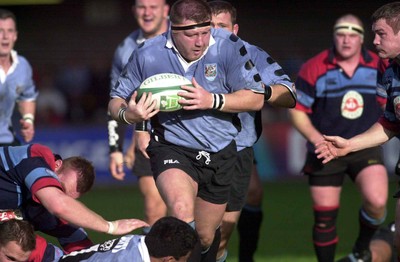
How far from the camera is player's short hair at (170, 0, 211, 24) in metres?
6.82

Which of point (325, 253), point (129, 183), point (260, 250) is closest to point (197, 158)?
point (325, 253)

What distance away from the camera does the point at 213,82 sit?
7.09 metres

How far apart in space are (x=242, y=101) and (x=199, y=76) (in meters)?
0.36

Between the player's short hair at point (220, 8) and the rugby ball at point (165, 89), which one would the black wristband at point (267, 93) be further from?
the player's short hair at point (220, 8)

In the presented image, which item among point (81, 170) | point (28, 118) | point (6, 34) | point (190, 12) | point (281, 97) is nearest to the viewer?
point (81, 170)

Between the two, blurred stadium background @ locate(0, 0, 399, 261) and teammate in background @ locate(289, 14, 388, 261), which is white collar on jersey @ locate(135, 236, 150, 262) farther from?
blurred stadium background @ locate(0, 0, 399, 261)

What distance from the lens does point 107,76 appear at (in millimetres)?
17359

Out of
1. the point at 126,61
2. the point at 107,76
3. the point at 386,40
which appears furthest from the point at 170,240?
the point at 107,76

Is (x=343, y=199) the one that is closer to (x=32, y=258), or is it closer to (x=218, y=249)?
(x=218, y=249)

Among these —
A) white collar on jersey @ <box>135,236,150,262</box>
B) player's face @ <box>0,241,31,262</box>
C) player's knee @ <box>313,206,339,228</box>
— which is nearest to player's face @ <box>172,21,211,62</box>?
white collar on jersey @ <box>135,236,150,262</box>

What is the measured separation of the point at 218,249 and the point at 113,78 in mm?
2121

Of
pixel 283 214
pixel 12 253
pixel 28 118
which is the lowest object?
pixel 283 214

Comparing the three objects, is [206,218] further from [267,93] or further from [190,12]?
[190,12]

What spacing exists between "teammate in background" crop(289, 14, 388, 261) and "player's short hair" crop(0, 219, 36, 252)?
10.8ft
